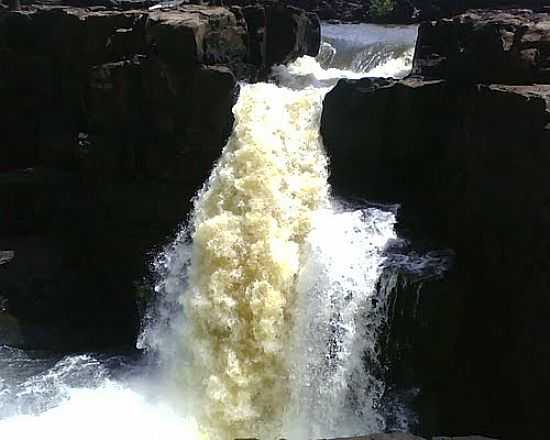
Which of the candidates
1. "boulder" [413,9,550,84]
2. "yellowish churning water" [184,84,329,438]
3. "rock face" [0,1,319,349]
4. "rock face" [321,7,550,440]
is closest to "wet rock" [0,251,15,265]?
"rock face" [0,1,319,349]

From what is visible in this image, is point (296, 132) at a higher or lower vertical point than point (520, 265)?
higher

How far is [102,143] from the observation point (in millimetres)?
17578

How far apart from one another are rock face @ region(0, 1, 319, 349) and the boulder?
206 inches

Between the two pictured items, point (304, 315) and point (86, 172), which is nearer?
point (304, 315)

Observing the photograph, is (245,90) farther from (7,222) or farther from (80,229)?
(7,222)

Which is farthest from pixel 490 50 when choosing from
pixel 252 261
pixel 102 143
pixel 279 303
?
pixel 102 143

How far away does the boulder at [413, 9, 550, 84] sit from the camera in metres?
13.2

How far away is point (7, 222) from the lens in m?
18.8

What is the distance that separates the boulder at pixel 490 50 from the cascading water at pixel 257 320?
10.8 feet

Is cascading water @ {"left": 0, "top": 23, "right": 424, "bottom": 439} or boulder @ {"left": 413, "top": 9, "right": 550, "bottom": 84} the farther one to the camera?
boulder @ {"left": 413, "top": 9, "right": 550, "bottom": 84}

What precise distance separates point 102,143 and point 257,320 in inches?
290

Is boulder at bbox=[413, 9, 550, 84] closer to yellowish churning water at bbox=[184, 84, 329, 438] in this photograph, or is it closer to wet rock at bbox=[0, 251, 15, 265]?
yellowish churning water at bbox=[184, 84, 329, 438]

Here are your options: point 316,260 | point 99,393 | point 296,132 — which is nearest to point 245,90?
point 296,132

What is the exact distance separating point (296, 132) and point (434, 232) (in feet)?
13.7
